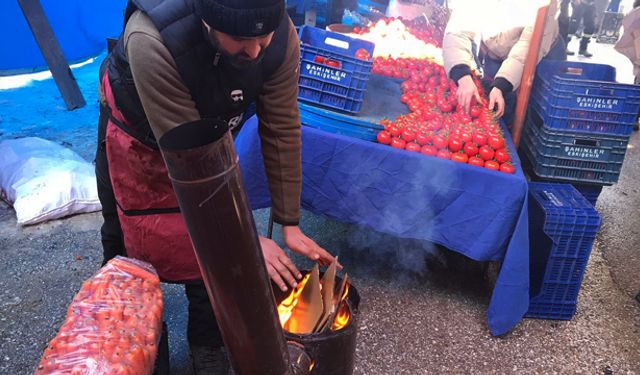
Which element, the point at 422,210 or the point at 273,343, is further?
the point at 422,210

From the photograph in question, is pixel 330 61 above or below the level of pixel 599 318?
above

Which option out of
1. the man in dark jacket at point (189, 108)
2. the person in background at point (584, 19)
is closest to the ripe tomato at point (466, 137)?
the man in dark jacket at point (189, 108)

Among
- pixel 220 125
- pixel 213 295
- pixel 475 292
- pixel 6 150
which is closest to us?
pixel 220 125

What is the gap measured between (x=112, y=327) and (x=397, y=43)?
5.03 metres

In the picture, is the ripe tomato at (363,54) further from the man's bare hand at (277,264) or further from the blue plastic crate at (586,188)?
the man's bare hand at (277,264)

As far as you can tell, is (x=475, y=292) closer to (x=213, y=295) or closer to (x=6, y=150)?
(x=213, y=295)

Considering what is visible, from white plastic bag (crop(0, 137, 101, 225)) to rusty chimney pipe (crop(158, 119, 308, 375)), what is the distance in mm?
3370

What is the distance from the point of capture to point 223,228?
990 mm

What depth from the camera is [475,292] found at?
3623 mm

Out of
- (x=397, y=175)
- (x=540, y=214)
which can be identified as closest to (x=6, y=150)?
(x=397, y=175)

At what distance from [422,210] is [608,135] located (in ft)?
5.03

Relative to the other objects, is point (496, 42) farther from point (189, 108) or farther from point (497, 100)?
point (189, 108)

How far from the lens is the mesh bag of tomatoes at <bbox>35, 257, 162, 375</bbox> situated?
1306 millimetres

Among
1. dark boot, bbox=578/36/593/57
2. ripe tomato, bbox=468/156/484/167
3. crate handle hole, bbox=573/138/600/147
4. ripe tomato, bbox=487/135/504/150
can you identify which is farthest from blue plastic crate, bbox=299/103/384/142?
dark boot, bbox=578/36/593/57
